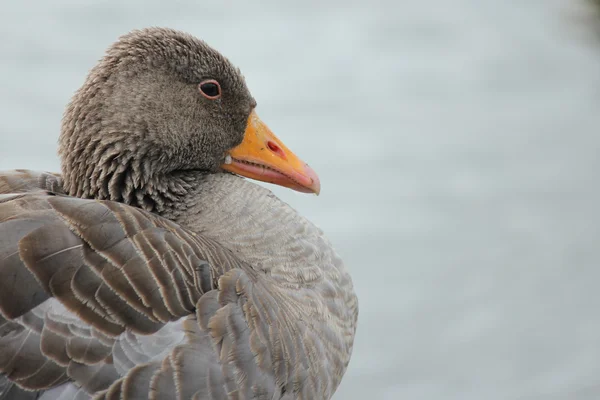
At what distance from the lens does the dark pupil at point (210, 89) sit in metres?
3.72

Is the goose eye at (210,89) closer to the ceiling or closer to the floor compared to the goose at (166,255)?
closer to the ceiling

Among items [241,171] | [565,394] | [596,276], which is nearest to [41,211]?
[241,171]

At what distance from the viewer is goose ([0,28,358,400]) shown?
2904 millimetres

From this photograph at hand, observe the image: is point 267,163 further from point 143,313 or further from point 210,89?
point 143,313

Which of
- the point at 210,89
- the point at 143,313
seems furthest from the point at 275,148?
the point at 143,313

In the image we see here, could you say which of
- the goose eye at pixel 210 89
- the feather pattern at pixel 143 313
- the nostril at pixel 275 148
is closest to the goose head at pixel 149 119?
the goose eye at pixel 210 89

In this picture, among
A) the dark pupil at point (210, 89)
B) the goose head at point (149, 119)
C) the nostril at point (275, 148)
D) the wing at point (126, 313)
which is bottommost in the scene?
the wing at point (126, 313)

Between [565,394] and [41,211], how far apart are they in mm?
3833

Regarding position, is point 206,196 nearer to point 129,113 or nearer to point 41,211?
point 129,113

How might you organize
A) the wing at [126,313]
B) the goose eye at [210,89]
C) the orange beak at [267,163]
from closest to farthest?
the wing at [126,313] < the goose eye at [210,89] < the orange beak at [267,163]

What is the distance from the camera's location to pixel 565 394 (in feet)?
18.5

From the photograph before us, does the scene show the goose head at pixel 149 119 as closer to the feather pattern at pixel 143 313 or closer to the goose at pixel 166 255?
the goose at pixel 166 255

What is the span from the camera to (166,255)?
312cm

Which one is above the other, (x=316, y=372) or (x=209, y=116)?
(x=209, y=116)
